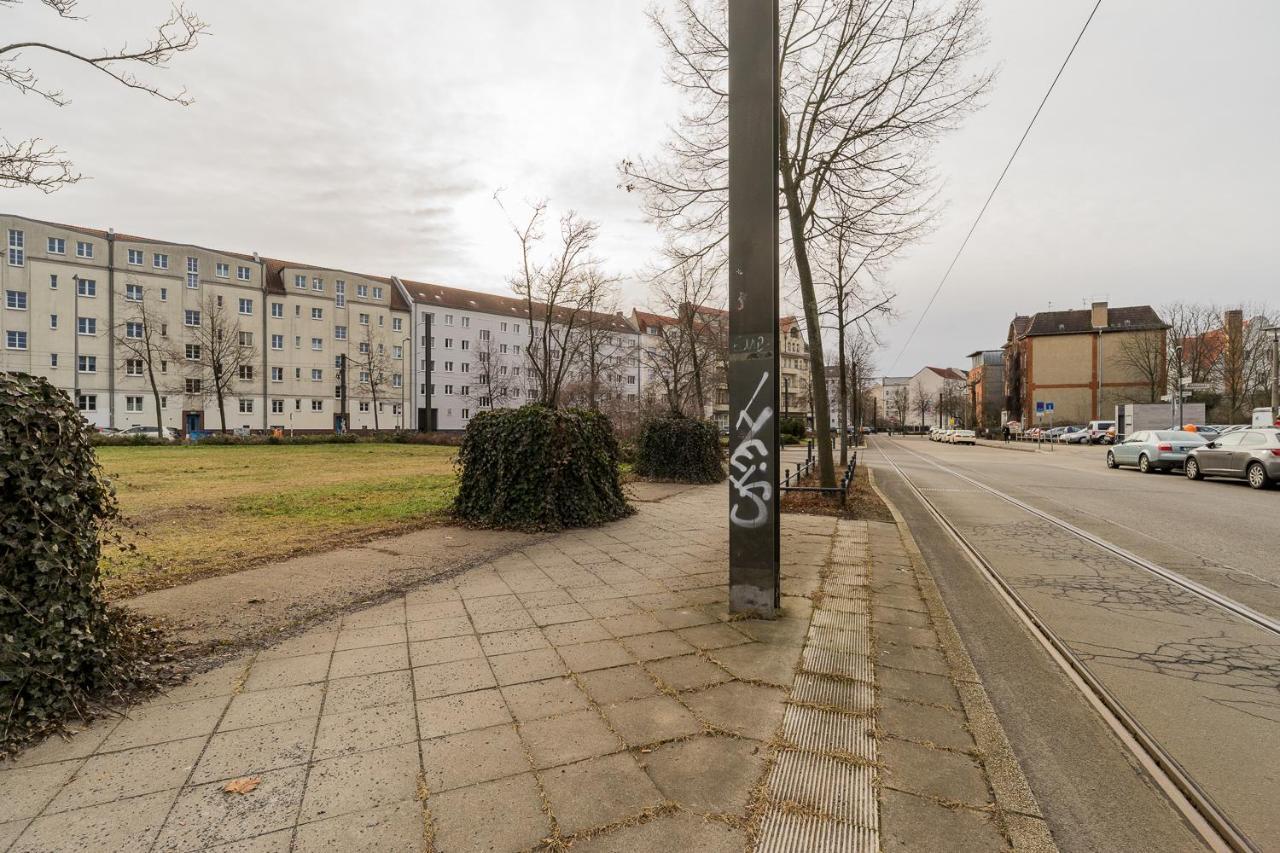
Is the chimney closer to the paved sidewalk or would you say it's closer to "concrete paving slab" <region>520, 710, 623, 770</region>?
the paved sidewalk

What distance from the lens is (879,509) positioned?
1097 centimetres

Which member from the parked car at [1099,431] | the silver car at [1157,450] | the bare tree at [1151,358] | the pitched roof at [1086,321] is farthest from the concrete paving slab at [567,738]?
the pitched roof at [1086,321]

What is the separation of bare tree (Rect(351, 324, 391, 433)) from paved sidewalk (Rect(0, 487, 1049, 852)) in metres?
54.0

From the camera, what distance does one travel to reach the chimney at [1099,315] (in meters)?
63.7

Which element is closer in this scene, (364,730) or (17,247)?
(364,730)

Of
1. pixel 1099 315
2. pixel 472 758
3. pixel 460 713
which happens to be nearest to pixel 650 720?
pixel 472 758

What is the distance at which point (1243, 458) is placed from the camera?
14.7 m

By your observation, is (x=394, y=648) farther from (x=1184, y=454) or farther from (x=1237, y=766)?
(x=1184, y=454)

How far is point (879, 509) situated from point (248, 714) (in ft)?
33.7

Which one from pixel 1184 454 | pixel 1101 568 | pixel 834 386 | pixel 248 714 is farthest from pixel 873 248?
pixel 834 386

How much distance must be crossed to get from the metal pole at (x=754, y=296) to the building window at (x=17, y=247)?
60.9 metres

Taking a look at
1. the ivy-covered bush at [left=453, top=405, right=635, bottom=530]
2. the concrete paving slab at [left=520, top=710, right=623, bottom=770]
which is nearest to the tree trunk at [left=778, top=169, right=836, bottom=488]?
the ivy-covered bush at [left=453, top=405, right=635, bottom=530]

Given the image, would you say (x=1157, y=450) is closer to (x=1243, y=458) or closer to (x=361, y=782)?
(x=1243, y=458)

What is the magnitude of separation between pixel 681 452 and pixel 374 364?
4728 centimetres
